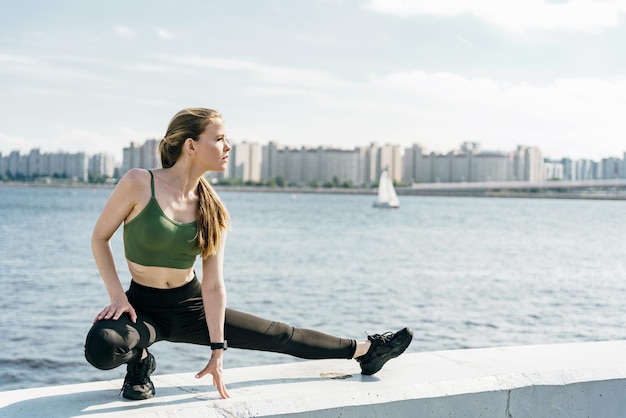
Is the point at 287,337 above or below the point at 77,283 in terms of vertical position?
above

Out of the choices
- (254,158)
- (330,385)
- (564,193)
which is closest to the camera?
(330,385)

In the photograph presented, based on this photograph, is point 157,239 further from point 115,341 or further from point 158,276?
point 115,341

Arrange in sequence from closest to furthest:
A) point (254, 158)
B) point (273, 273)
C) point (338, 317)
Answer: point (338, 317)
point (273, 273)
point (254, 158)

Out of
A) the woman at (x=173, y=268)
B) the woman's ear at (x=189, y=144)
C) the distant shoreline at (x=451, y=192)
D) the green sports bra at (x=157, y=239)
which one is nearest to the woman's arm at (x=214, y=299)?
the woman at (x=173, y=268)

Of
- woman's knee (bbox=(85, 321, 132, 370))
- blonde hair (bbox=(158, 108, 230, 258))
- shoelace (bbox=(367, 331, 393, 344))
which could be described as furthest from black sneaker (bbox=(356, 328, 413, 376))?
woman's knee (bbox=(85, 321, 132, 370))

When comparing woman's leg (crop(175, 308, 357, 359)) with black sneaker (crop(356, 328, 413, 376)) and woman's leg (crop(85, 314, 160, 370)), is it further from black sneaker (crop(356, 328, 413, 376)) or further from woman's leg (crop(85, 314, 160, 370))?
woman's leg (crop(85, 314, 160, 370))

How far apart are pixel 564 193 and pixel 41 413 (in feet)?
Result: 447

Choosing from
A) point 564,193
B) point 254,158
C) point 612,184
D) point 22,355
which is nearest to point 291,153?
point 254,158

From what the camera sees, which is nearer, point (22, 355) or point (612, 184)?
point (22, 355)

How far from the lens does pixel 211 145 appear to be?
10.3 ft

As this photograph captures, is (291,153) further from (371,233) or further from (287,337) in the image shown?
(287,337)

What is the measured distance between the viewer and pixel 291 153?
541 feet

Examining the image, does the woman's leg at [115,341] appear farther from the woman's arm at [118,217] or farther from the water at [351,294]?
the water at [351,294]

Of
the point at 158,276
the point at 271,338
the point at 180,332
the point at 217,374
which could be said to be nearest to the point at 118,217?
the point at 158,276
